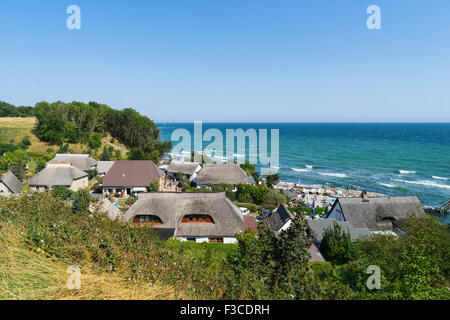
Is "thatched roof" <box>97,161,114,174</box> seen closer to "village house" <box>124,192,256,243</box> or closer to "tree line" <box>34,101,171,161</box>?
"tree line" <box>34,101,171,161</box>

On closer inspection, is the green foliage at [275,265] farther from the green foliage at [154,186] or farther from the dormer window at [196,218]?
the green foliage at [154,186]

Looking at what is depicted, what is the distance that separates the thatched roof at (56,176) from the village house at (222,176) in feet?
60.2

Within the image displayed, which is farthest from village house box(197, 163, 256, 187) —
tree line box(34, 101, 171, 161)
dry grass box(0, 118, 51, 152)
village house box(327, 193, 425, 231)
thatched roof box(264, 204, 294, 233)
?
dry grass box(0, 118, 51, 152)

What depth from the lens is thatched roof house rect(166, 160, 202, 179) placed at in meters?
49.7

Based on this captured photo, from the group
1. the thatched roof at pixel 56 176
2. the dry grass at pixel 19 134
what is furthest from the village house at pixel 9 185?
the dry grass at pixel 19 134

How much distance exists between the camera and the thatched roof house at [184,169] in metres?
49.7

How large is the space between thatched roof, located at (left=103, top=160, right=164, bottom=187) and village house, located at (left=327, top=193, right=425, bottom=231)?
25470mm

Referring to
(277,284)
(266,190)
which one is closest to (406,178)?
(266,190)

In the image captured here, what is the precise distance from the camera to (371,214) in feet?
84.6

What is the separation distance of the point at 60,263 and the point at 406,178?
6602 cm

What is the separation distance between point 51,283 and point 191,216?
16.6 m

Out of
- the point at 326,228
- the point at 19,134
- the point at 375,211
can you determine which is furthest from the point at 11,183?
the point at 19,134

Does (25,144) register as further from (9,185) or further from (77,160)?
(9,185)
